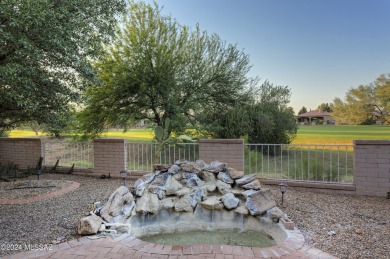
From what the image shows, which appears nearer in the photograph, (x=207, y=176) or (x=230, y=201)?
(x=230, y=201)

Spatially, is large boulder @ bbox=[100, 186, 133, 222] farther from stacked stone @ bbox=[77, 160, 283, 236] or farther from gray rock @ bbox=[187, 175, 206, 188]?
gray rock @ bbox=[187, 175, 206, 188]

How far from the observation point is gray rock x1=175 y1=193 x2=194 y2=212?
13.0 feet

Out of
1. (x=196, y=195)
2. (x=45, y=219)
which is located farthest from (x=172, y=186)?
(x=45, y=219)

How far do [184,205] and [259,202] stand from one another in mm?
1264

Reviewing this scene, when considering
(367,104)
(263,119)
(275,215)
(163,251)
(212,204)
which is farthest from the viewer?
(263,119)

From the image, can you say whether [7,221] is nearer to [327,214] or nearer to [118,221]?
[118,221]

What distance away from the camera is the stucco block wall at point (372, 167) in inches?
188

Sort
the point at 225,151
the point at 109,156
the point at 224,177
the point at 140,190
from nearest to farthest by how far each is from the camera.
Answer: the point at 140,190
the point at 224,177
the point at 225,151
the point at 109,156

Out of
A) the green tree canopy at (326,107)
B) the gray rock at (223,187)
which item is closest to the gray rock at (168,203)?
the gray rock at (223,187)

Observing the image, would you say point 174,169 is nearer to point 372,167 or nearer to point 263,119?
point 372,167

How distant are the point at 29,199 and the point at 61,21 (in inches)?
139

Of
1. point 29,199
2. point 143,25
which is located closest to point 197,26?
point 143,25

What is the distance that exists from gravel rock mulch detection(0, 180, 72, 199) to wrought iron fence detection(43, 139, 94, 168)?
6.13ft

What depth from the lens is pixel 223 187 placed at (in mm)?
4383
